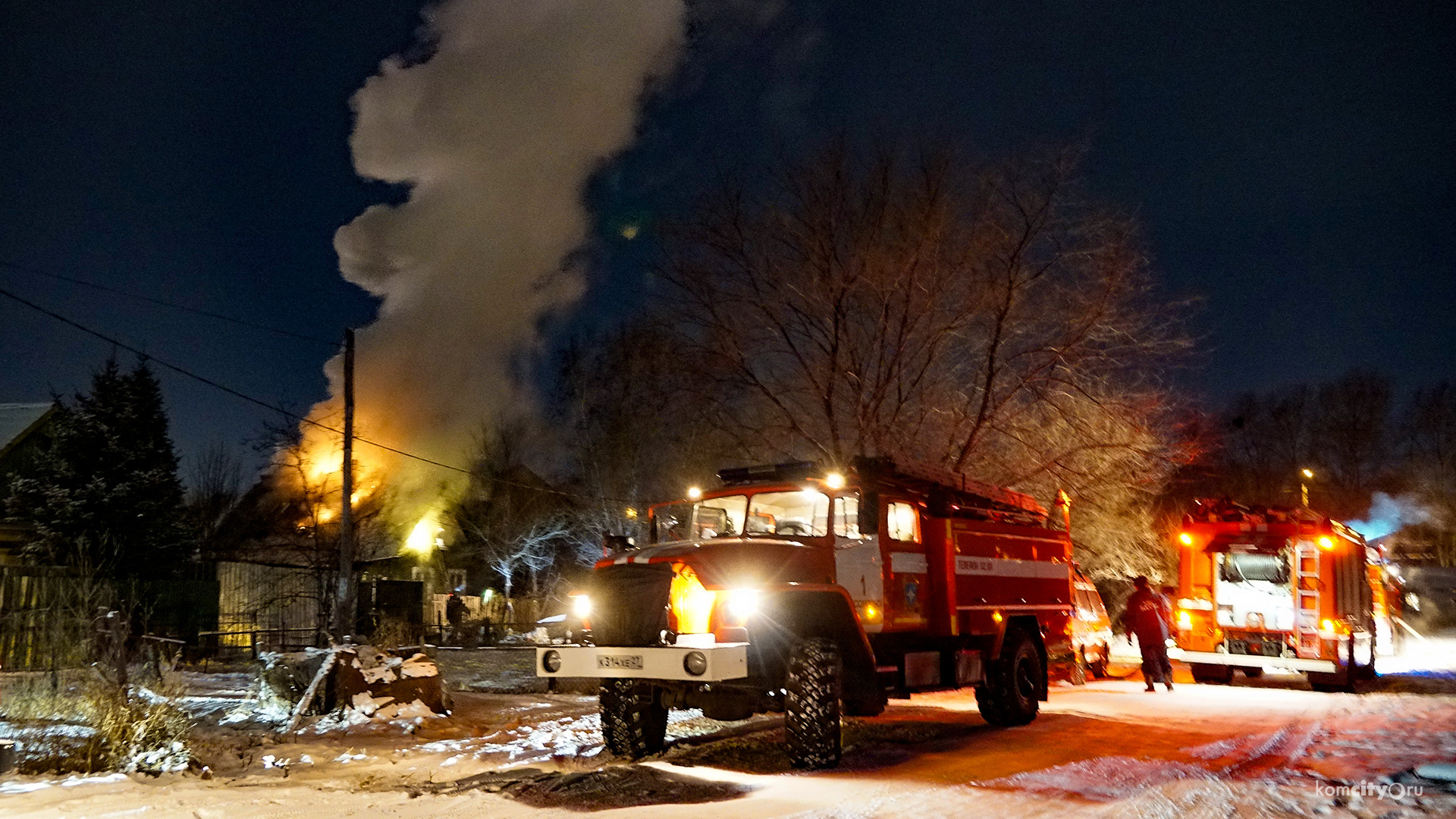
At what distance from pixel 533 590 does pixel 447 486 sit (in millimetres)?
7064

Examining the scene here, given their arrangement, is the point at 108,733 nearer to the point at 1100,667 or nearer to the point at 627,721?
the point at 627,721

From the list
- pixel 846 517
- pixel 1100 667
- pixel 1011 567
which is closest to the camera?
pixel 846 517

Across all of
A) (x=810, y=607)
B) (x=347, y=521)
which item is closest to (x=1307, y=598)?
(x=810, y=607)

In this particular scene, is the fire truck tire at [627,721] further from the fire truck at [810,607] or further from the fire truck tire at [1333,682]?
the fire truck tire at [1333,682]

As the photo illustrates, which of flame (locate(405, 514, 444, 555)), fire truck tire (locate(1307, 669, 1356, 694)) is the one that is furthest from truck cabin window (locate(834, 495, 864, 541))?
flame (locate(405, 514, 444, 555))

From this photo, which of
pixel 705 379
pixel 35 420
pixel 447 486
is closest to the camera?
pixel 705 379

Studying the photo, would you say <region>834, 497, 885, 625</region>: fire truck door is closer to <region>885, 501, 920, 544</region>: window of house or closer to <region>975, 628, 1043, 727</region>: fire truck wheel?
<region>885, 501, 920, 544</region>: window of house

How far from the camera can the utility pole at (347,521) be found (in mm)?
19406

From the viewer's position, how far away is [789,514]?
1070 cm

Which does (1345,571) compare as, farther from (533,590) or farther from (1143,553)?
(533,590)

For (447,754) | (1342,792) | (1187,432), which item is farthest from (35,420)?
(1342,792)

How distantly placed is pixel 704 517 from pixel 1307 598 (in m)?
11.1

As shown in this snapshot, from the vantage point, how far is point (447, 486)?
41.4m

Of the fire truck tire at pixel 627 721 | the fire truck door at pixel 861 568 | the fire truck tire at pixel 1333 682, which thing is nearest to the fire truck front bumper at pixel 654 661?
the fire truck tire at pixel 627 721
